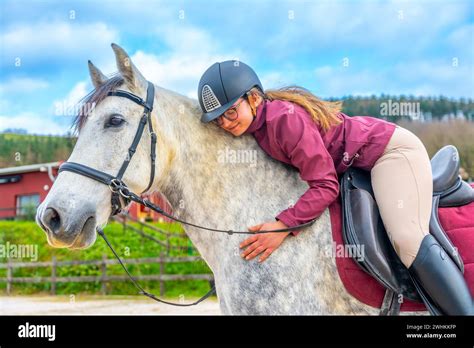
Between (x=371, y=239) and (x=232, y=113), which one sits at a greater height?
(x=232, y=113)

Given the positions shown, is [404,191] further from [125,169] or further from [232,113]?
[125,169]

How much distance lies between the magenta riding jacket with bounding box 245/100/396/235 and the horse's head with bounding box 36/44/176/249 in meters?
0.77

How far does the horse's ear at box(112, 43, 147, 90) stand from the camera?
348 centimetres

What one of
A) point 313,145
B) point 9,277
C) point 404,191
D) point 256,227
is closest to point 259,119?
point 313,145

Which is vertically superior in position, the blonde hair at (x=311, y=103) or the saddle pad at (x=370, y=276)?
the blonde hair at (x=311, y=103)

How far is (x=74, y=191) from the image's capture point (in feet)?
10.5

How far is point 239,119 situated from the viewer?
352 cm

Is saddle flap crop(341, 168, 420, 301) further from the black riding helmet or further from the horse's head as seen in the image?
the horse's head

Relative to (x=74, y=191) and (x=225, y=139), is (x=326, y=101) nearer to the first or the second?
(x=225, y=139)

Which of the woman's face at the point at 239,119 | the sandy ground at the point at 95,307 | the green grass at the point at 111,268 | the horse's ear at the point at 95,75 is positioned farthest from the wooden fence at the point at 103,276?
the woman's face at the point at 239,119

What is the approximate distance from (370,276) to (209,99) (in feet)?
5.31

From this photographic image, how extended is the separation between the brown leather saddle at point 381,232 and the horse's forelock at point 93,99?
174 centimetres

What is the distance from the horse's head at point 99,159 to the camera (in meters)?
3.16

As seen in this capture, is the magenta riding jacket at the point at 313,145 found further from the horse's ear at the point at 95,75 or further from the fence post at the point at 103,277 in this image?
the fence post at the point at 103,277
